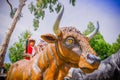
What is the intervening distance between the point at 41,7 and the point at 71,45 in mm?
1055

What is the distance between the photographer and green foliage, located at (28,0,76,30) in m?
2.76

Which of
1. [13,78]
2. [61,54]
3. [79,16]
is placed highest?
[79,16]

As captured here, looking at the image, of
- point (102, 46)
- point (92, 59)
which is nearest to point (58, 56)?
point (92, 59)

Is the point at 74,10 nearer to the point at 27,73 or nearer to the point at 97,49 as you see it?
the point at 97,49

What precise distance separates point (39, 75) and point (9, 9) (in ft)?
3.57

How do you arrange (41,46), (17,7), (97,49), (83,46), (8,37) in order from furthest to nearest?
(97,49)
(17,7)
(8,37)
(41,46)
(83,46)

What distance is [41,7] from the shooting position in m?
2.81

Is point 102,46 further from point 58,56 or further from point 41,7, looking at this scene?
point 58,56

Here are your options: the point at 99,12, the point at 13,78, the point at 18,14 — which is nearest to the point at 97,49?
the point at 99,12

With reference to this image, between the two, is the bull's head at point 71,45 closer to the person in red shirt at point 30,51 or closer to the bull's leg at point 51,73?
the bull's leg at point 51,73

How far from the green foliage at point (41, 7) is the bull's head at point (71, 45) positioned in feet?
2.84

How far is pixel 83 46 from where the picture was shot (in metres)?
→ 1.79

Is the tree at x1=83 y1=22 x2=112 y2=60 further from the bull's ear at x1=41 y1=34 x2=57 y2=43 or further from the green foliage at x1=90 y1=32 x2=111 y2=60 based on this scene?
the bull's ear at x1=41 y1=34 x2=57 y2=43

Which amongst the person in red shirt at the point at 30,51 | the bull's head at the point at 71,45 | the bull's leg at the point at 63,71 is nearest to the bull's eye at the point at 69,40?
the bull's head at the point at 71,45
